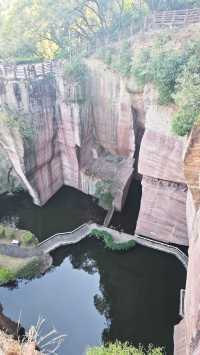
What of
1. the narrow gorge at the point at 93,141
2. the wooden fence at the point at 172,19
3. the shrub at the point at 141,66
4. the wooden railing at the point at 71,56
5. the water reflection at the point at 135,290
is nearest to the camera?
the water reflection at the point at 135,290

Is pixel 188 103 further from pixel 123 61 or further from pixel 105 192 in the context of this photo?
pixel 105 192

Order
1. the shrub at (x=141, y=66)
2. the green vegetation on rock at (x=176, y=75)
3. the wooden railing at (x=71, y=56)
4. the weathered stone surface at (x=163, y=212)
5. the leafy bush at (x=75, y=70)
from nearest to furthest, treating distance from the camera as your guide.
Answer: the green vegetation on rock at (x=176, y=75)
the shrub at (x=141, y=66)
the weathered stone surface at (x=163, y=212)
the wooden railing at (x=71, y=56)
the leafy bush at (x=75, y=70)

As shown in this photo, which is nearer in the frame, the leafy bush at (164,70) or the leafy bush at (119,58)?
the leafy bush at (164,70)

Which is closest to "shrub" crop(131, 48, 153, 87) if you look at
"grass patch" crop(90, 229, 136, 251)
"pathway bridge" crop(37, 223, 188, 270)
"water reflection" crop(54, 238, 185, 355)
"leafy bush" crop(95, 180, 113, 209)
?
"leafy bush" crop(95, 180, 113, 209)

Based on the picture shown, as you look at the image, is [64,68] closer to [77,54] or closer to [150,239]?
[77,54]

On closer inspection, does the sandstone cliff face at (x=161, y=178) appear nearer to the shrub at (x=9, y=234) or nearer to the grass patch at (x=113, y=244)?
the grass patch at (x=113, y=244)

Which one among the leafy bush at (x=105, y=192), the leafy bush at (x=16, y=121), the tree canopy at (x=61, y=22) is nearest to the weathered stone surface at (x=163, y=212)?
the leafy bush at (x=105, y=192)
